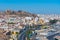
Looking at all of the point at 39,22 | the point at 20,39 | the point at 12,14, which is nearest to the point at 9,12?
the point at 12,14

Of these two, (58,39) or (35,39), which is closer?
(58,39)

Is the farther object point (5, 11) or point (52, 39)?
point (5, 11)

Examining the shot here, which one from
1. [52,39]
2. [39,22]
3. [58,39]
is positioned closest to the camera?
[58,39]

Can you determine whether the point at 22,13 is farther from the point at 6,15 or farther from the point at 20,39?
the point at 20,39

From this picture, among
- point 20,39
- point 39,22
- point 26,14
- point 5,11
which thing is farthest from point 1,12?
point 20,39

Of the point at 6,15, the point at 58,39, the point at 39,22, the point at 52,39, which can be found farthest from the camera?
the point at 6,15

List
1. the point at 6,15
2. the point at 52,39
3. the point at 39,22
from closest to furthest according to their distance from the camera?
the point at 52,39
the point at 39,22
the point at 6,15

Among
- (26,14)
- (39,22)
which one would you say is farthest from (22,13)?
(39,22)

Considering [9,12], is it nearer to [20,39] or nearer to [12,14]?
[12,14]

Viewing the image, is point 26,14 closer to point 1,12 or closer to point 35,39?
point 1,12
